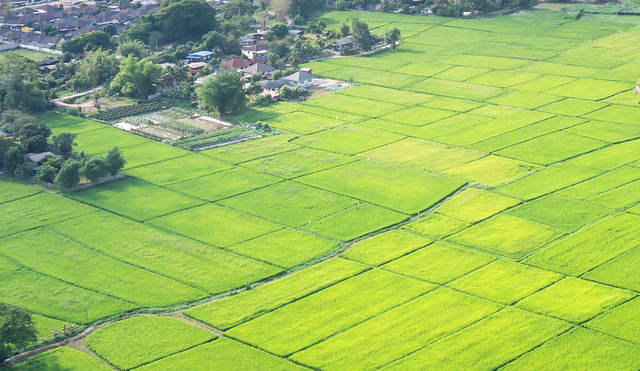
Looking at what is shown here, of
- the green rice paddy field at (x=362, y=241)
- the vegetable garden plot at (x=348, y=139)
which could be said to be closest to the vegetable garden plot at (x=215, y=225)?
the green rice paddy field at (x=362, y=241)

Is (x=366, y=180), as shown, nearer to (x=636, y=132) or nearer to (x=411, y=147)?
(x=411, y=147)

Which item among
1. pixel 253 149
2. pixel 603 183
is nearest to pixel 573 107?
pixel 603 183

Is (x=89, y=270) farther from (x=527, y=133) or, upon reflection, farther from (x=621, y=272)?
(x=527, y=133)

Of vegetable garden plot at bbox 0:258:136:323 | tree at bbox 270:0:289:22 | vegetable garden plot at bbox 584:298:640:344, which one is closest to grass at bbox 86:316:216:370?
vegetable garden plot at bbox 0:258:136:323

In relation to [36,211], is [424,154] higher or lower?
higher

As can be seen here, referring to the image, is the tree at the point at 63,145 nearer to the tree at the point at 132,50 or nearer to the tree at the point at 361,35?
the tree at the point at 132,50
